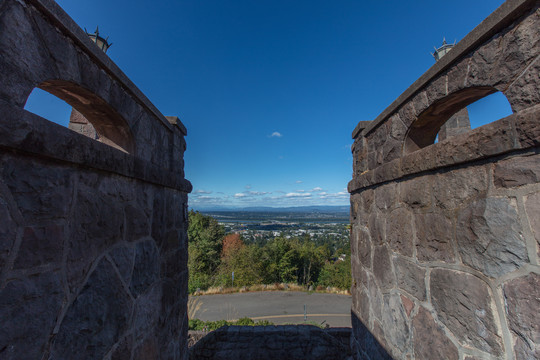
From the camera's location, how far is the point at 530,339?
109cm

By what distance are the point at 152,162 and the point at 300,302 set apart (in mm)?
13203

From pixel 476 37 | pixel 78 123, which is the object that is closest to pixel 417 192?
pixel 476 37

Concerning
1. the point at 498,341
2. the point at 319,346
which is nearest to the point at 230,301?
the point at 319,346

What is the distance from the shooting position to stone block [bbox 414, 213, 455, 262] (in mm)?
1585

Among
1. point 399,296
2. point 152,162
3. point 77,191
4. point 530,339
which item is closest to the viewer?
point 530,339

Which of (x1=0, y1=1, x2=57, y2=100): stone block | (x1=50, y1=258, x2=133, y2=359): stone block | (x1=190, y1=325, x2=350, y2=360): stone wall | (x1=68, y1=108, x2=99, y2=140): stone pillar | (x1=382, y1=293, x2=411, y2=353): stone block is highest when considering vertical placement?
(x1=68, y1=108, x2=99, y2=140): stone pillar

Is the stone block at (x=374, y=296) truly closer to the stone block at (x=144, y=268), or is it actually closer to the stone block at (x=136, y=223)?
the stone block at (x=144, y=268)

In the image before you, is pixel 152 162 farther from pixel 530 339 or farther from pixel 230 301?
pixel 230 301

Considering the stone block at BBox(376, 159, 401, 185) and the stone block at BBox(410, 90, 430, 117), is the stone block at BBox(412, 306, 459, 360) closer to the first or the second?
the stone block at BBox(376, 159, 401, 185)

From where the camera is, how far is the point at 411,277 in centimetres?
194

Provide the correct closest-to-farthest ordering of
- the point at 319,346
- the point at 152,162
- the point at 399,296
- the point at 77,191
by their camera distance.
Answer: the point at 77,191 < the point at 399,296 < the point at 152,162 < the point at 319,346

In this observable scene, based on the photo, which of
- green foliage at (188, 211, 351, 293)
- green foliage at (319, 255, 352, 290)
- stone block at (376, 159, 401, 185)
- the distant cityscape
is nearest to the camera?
stone block at (376, 159, 401, 185)

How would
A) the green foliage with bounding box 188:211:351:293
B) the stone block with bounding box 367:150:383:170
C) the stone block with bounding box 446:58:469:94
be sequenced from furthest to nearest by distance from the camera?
1. the green foliage with bounding box 188:211:351:293
2. the stone block with bounding box 367:150:383:170
3. the stone block with bounding box 446:58:469:94

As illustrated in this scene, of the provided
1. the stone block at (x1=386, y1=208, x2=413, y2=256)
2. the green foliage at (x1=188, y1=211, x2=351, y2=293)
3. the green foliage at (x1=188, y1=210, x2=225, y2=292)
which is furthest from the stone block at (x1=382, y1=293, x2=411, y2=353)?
the green foliage at (x1=188, y1=210, x2=225, y2=292)
